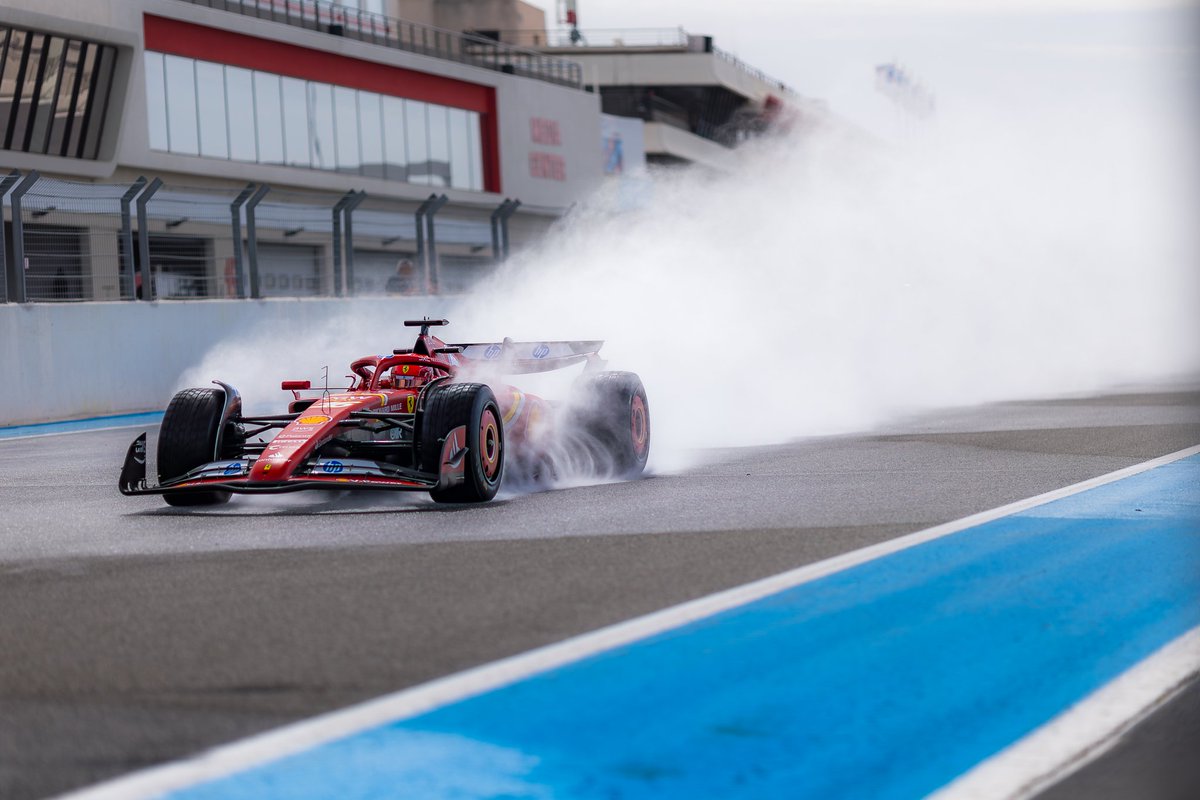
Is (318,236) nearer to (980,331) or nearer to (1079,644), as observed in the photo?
(980,331)

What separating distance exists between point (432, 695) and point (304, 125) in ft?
126

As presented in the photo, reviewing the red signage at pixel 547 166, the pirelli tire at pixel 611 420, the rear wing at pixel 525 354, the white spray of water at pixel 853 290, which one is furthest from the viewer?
the red signage at pixel 547 166

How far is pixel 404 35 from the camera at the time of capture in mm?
47156

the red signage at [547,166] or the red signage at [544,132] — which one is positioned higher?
the red signage at [544,132]

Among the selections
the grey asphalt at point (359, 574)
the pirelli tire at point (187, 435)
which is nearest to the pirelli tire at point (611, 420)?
the grey asphalt at point (359, 574)

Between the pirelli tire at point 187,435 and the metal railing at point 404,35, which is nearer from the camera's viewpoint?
the pirelli tire at point 187,435

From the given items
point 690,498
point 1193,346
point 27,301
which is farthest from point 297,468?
point 1193,346

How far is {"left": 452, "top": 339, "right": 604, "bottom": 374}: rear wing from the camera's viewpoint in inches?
400

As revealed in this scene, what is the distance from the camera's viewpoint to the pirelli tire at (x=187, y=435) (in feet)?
29.5

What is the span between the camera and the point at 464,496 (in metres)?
8.84

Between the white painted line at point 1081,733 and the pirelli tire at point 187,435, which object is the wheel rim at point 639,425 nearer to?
the pirelli tire at point 187,435

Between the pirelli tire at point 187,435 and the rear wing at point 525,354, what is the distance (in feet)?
5.63

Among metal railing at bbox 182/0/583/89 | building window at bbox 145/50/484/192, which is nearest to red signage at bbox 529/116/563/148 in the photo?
metal railing at bbox 182/0/583/89

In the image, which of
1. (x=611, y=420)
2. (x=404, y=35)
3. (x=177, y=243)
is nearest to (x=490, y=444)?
(x=611, y=420)
